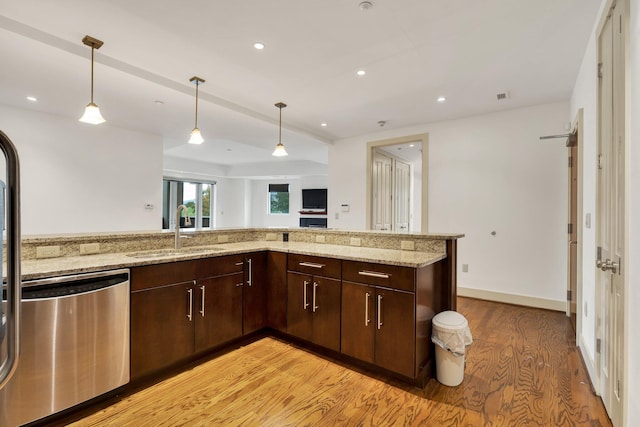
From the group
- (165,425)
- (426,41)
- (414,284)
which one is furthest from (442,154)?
(165,425)

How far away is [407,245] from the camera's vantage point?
8.98 feet

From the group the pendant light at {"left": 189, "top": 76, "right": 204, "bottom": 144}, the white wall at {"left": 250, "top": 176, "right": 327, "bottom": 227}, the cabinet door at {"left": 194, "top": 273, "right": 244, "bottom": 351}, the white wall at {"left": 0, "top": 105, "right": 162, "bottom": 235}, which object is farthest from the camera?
the white wall at {"left": 250, "top": 176, "right": 327, "bottom": 227}

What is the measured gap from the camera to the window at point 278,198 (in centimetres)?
1097

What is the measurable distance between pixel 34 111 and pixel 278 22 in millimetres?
3951

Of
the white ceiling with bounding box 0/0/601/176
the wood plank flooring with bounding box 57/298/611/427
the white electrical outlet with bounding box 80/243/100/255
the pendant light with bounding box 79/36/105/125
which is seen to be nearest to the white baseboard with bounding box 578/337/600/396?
the wood plank flooring with bounding box 57/298/611/427

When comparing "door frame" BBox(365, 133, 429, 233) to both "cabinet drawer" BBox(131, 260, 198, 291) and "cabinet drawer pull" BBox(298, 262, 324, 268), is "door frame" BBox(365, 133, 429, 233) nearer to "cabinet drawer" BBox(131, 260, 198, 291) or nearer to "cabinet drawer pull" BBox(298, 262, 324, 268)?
"cabinet drawer pull" BBox(298, 262, 324, 268)

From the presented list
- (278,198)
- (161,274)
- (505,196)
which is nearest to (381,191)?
(505,196)

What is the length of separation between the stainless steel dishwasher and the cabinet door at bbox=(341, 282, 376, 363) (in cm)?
152

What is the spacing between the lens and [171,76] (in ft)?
10.4

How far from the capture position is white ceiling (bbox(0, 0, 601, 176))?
2174mm

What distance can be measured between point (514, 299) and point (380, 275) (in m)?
2.91

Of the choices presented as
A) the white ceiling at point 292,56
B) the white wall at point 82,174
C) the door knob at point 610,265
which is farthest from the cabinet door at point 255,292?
the white wall at point 82,174

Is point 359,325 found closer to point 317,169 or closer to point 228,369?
point 228,369

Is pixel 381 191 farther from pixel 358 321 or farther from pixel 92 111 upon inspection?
pixel 92 111
